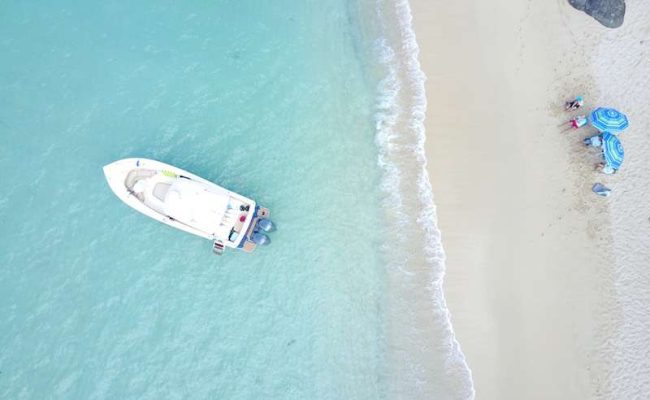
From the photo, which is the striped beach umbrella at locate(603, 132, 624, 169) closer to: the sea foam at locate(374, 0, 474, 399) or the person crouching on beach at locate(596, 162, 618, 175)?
the person crouching on beach at locate(596, 162, 618, 175)

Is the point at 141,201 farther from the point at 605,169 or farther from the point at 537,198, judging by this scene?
the point at 605,169

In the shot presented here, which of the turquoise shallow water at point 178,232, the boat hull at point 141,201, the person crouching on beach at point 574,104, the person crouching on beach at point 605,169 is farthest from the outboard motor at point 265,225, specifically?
the person crouching on beach at point 605,169

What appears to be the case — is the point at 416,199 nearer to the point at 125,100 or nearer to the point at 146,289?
the point at 146,289

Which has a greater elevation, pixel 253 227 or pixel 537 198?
pixel 253 227

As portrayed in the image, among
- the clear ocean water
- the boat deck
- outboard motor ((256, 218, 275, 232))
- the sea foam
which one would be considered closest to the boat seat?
the clear ocean water

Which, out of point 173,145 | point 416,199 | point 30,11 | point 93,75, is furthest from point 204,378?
point 30,11

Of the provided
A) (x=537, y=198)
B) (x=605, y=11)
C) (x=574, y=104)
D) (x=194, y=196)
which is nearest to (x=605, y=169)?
(x=574, y=104)
